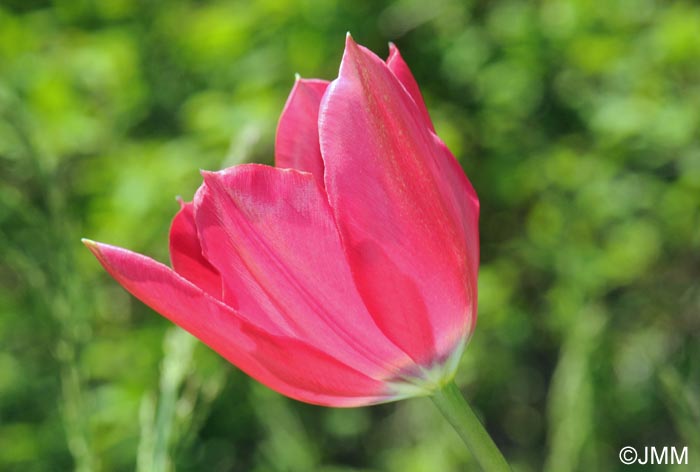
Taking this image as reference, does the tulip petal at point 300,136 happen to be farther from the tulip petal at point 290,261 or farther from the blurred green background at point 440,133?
the blurred green background at point 440,133

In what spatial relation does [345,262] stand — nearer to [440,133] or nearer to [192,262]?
[192,262]

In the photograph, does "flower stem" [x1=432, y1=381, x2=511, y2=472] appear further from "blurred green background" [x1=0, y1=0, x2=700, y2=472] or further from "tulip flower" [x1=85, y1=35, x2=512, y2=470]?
"blurred green background" [x1=0, y1=0, x2=700, y2=472]

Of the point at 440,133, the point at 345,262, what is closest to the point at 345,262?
the point at 345,262

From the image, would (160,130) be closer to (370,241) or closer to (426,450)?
(426,450)

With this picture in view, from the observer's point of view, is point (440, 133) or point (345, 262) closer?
point (345, 262)

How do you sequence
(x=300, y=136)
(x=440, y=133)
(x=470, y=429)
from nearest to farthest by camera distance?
(x=470, y=429)
(x=300, y=136)
(x=440, y=133)

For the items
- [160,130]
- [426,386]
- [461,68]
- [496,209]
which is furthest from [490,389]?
[426,386]
